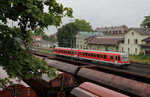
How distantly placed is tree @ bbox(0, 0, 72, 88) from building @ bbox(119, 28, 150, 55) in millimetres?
37518

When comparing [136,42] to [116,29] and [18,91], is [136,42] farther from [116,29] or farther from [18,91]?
[116,29]

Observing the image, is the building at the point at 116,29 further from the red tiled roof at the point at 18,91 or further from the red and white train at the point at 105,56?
the red tiled roof at the point at 18,91

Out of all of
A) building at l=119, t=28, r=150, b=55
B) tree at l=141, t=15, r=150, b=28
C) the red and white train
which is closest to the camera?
the red and white train

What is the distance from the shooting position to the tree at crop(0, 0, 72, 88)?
490cm

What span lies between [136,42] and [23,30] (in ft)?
139

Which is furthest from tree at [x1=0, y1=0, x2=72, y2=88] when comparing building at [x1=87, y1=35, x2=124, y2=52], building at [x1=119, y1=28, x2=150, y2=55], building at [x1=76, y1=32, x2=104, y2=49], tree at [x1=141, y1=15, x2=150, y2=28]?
tree at [x1=141, y1=15, x2=150, y2=28]

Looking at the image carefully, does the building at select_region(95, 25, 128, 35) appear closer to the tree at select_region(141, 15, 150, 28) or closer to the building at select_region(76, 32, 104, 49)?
the tree at select_region(141, 15, 150, 28)

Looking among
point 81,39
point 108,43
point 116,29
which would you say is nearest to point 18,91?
point 108,43

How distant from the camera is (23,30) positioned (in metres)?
6.01

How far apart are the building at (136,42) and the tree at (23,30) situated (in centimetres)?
3752

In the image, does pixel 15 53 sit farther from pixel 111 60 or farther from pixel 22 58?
pixel 111 60

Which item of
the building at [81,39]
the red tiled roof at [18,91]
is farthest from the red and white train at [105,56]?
the building at [81,39]

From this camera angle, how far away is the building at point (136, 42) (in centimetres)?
3929

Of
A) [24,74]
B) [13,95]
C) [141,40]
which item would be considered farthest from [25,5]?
[141,40]
